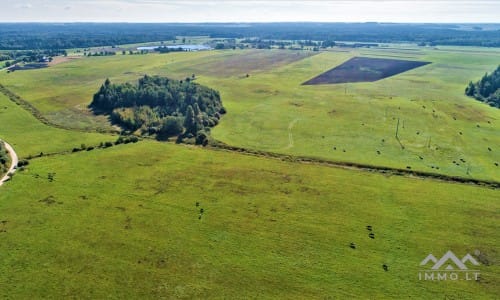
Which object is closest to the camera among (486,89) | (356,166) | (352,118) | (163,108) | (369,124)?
(356,166)

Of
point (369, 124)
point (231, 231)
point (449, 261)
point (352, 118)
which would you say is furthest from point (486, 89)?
point (231, 231)

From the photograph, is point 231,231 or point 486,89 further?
point 486,89

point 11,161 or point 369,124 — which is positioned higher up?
point 369,124

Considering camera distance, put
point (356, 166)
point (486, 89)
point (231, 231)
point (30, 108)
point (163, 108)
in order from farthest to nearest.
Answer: point (486, 89), point (30, 108), point (163, 108), point (356, 166), point (231, 231)

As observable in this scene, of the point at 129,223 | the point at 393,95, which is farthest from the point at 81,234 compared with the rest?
the point at 393,95

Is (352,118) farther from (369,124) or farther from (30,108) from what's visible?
(30,108)

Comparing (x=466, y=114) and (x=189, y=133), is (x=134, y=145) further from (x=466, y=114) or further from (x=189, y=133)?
(x=466, y=114)

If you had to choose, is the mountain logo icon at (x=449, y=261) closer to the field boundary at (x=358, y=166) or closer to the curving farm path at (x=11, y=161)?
the field boundary at (x=358, y=166)
